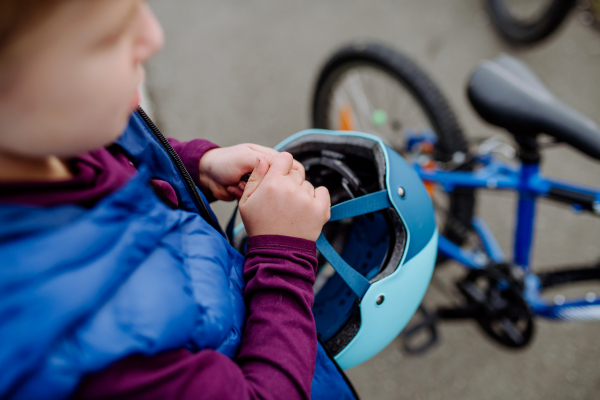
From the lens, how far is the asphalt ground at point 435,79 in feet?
4.35

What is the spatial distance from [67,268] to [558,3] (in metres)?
2.12

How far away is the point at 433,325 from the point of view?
1.29 m

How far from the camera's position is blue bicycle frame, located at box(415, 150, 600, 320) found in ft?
3.19

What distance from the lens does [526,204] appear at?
3.50ft

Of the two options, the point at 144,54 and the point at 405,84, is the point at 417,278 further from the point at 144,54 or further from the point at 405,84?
the point at 405,84

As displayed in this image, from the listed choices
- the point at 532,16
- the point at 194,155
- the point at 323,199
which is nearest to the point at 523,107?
the point at 323,199

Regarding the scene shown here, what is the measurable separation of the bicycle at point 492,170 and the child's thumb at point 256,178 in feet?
2.24

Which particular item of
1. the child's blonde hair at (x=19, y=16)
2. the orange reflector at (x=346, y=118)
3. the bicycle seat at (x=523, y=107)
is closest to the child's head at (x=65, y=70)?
the child's blonde hair at (x=19, y=16)

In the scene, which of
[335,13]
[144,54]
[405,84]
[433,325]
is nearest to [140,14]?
[144,54]

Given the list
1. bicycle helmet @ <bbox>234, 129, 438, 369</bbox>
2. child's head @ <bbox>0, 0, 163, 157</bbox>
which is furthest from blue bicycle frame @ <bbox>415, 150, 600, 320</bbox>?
child's head @ <bbox>0, 0, 163, 157</bbox>

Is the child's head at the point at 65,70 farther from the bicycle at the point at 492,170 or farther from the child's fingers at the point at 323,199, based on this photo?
the bicycle at the point at 492,170

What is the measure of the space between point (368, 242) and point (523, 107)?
53cm

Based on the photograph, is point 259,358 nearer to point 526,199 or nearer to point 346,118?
point 526,199

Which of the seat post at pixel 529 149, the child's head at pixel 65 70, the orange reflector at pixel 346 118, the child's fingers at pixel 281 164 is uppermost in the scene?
the child's head at pixel 65 70
